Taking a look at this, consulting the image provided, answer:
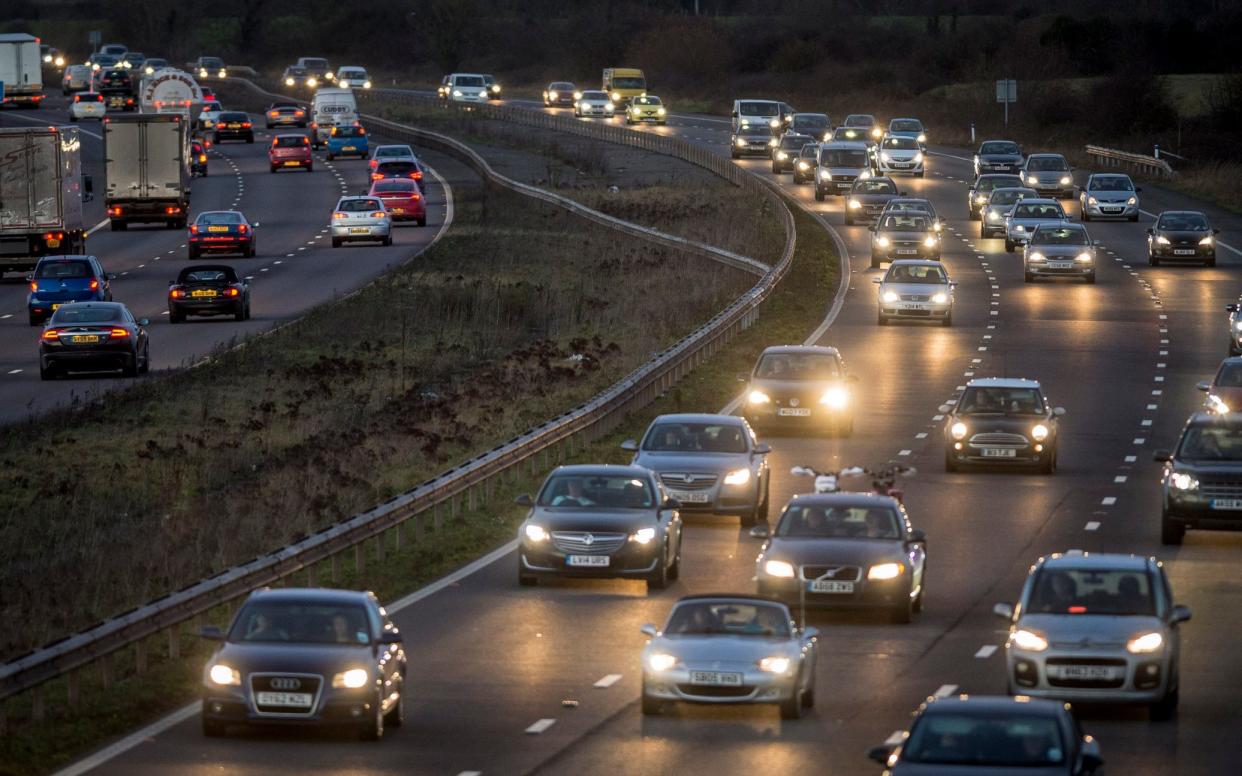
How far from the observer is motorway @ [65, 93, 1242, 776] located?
18.9 m

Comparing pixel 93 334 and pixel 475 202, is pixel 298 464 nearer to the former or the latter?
pixel 93 334

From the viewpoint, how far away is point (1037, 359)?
51.0 metres

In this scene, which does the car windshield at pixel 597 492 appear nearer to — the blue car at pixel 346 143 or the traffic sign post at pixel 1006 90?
the blue car at pixel 346 143

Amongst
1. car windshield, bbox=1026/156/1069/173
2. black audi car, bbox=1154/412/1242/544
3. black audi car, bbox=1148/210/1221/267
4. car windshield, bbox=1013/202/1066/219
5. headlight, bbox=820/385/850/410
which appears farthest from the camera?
car windshield, bbox=1026/156/1069/173

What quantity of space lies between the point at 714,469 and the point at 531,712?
1121 cm

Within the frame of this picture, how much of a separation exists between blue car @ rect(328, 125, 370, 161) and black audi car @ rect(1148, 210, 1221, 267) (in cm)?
5032

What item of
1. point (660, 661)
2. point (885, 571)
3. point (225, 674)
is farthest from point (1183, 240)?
point (225, 674)

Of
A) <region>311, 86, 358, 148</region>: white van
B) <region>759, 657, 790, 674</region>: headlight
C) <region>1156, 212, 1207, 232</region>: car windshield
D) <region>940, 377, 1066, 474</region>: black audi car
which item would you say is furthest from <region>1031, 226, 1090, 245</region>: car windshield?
<region>311, 86, 358, 148</region>: white van

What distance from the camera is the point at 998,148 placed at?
9644 centimetres

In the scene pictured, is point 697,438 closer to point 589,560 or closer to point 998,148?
point 589,560

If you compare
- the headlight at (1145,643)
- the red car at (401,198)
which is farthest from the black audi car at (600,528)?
the red car at (401,198)

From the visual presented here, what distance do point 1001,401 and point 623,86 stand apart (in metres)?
96.1

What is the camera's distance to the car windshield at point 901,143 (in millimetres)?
97812

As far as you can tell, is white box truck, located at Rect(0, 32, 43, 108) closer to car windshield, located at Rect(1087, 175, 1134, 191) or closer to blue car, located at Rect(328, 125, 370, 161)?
blue car, located at Rect(328, 125, 370, 161)
